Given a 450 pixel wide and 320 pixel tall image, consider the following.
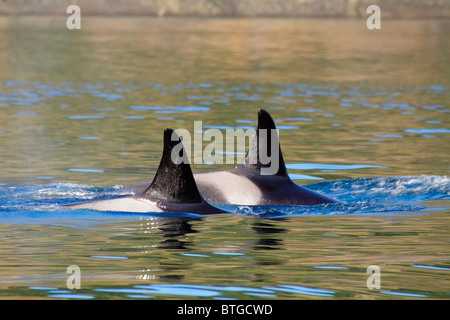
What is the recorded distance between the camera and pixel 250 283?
9188mm

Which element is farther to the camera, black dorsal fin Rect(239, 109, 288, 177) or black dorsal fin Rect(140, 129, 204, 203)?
black dorsal fin Rect(239, 109, 288, 177)

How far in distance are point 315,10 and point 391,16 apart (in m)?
9.68

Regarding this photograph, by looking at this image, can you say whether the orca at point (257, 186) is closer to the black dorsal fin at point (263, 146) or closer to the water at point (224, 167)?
the black dorsal fin at point (263, 146)

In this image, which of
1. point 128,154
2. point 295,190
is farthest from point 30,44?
point 295,190

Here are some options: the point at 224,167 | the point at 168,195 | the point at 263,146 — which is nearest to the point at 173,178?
the point at 168,195

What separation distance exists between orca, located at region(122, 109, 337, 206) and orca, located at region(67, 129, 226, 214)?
2.62ft

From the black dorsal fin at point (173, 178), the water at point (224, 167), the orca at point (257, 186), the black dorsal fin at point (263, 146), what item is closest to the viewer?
the water at point (224, 167)

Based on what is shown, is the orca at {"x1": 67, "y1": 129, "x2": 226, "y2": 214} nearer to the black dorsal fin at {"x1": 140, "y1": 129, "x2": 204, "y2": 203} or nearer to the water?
the black dorsal fin at {"x1": 140, "y1": 129, "x2": 204, "y2": 203}

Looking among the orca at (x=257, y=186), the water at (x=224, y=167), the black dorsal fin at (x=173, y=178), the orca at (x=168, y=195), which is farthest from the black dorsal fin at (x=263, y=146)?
the black dorsal fin at (x=173, y=178)

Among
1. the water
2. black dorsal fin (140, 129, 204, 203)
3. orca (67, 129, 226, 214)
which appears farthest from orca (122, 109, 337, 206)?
→ black dorsal fin (140, 129, 204, 203)

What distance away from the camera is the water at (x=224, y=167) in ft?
30.9

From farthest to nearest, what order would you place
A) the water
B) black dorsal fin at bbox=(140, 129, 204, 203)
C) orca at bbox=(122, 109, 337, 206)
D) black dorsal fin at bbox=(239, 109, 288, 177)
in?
orca at bbox=(122, 109, 337, 206), black dorsal fin at bbox=(239, 109, 288, 177), black dorsal fin at bbox=(140, 129, 204, 203), the water

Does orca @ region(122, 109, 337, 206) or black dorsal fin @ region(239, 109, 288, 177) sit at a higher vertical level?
black dorsal fin @ region(239, 109, 288, 177)

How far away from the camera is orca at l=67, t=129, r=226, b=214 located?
39.5 feet
